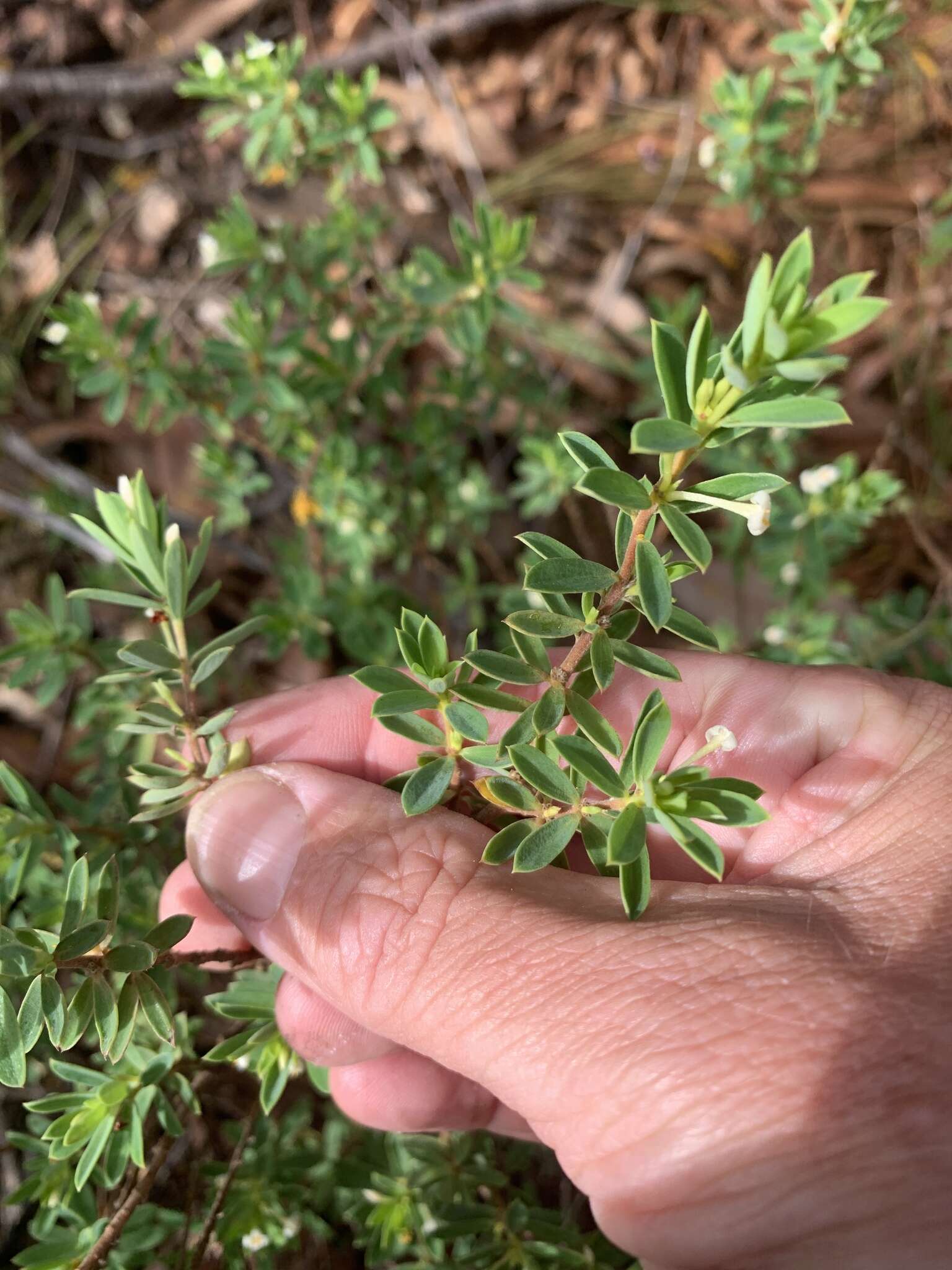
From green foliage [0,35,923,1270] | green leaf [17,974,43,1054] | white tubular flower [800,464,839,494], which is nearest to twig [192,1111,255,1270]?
green foliage [0,35,923,1270]

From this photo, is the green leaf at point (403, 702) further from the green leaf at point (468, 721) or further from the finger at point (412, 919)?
the finger at point (412, 919)

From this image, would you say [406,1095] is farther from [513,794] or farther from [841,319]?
[841,319]

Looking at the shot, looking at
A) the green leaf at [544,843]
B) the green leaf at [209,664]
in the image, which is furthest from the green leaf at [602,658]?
the green leaf at [209,664]

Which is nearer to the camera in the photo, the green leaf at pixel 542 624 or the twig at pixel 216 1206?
the green leaf at pixel 542 624

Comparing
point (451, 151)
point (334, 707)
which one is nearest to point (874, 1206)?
point (334, 707)

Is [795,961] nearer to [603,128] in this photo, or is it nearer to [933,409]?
[933,409]

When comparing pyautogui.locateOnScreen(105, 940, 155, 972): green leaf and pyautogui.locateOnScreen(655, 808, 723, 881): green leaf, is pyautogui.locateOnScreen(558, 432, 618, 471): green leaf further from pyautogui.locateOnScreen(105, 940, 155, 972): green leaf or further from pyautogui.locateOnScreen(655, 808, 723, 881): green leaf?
pyautogui.locateOnScreen(105, 940, 155, 972): green leaf

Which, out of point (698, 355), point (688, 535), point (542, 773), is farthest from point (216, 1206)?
point (698, 355)
